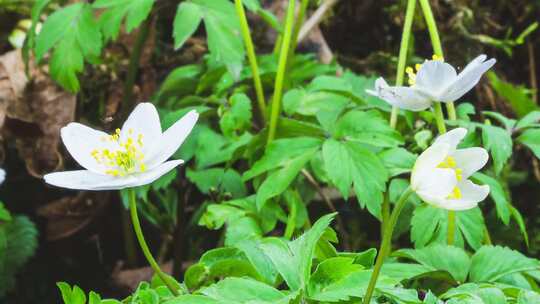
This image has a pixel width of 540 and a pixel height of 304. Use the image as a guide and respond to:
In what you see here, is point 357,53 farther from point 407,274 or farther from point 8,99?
point 407,274

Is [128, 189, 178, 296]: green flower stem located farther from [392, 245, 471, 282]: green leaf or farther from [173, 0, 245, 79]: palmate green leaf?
[173, 0, 245, 79]: palmate green leaf

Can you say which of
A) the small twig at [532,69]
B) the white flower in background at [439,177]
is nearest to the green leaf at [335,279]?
the white flower in background at [439,177]

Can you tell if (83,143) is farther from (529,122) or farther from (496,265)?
(529,122)

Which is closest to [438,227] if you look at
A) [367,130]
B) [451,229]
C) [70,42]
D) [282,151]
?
[451,229]

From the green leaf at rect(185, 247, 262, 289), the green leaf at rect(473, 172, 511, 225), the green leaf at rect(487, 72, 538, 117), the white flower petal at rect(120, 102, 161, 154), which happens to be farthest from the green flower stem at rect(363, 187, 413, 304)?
the green leaf at rect(487, 72, 538, 117)

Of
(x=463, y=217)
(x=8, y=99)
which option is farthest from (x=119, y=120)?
(x=463, y=217)

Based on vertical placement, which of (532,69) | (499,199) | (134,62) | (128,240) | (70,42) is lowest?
(128,240)
